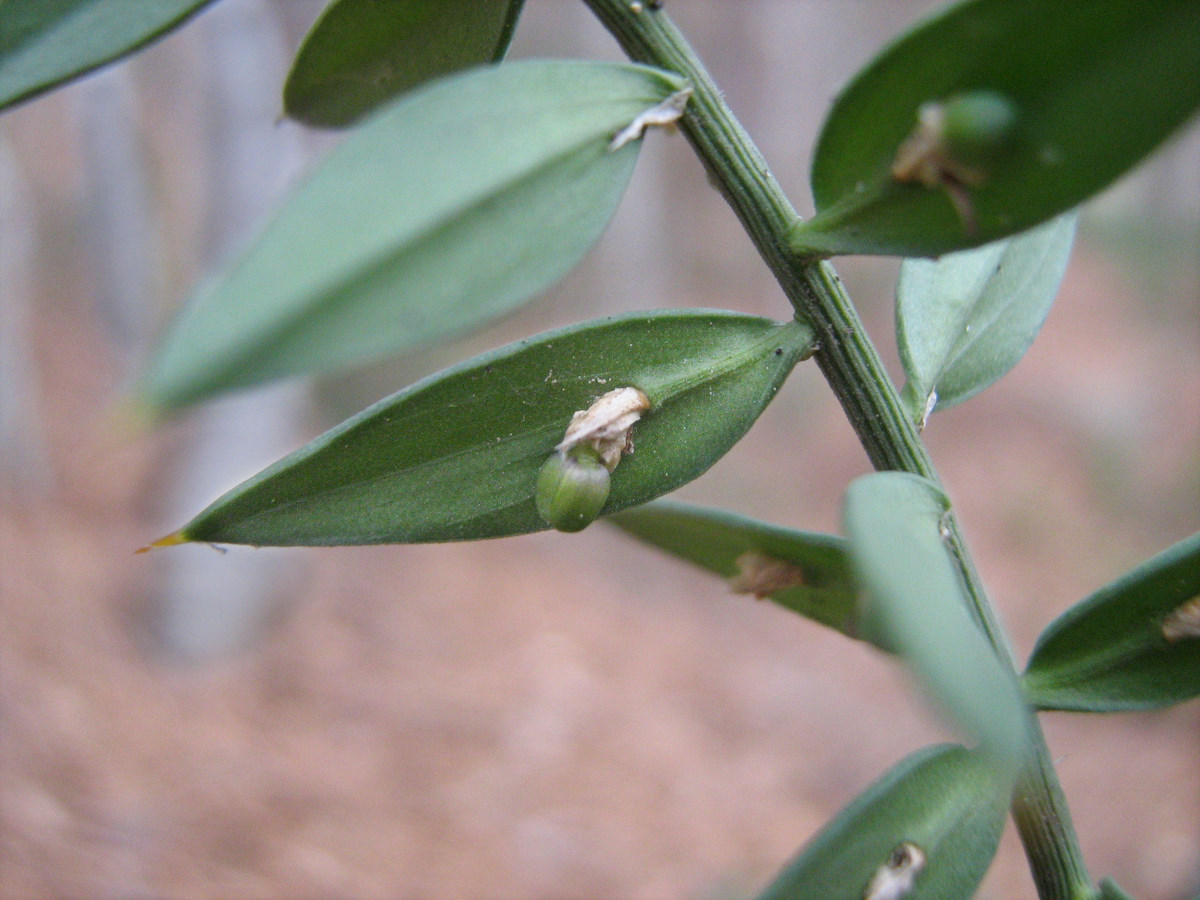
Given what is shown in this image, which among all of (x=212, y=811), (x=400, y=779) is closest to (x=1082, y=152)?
(x=212, y=811)

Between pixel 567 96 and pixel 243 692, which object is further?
pixel 243 692

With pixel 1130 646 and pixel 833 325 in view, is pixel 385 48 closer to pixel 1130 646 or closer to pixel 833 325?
pixel 833 325

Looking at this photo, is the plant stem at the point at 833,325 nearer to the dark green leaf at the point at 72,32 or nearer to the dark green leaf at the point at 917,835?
the dark green leaf at the point at 917,835

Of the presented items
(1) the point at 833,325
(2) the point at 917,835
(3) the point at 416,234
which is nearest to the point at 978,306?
(1) the point at 833,325

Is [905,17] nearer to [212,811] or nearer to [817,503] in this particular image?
[817,503]

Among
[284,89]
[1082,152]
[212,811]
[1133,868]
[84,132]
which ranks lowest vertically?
[1133,868]

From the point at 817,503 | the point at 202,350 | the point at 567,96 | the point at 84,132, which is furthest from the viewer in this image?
the point at 817,503

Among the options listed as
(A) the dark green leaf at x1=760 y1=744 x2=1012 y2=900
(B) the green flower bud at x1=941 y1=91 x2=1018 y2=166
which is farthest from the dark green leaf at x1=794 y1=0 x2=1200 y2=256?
(A) the dark green leaf at x1=760 y1=744 x2=1012 y2=900
